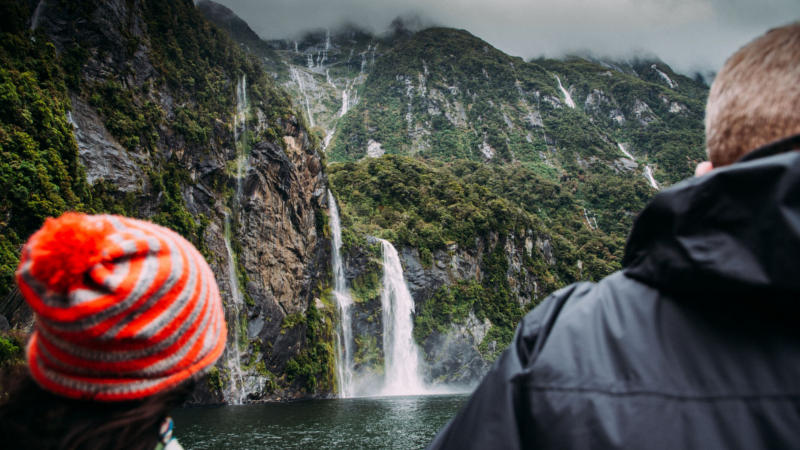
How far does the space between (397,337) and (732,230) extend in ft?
112

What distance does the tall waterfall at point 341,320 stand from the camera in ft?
96.6

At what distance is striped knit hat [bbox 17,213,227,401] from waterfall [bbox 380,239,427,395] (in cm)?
3263

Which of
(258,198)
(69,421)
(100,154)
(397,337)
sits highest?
(100,154)

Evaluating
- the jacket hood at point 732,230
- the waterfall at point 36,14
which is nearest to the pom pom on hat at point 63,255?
the jacket hood at point 732,230

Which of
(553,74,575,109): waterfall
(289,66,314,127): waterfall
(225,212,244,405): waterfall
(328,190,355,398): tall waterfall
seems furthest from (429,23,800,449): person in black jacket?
(553,74,575,109): waterfall

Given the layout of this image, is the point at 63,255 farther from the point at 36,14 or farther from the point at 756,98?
the point at 36,14

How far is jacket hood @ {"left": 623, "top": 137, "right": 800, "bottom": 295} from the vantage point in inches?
25.2

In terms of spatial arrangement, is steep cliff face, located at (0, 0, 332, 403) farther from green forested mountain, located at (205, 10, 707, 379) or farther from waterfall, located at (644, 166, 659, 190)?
waterfall, located at (644, 166, 659, 190)

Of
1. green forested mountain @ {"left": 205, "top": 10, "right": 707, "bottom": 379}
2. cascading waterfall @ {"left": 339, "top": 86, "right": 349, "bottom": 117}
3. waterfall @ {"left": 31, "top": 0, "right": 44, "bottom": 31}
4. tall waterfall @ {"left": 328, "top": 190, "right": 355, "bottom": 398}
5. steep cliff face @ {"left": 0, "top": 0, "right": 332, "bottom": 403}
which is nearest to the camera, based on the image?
waterfall @ {"left": 31, "top": 0, "right": 44, "bottom": 31}

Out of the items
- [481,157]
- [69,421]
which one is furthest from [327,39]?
[69,421]

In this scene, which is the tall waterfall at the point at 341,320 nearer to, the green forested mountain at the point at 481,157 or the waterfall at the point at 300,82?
the green forested mountain at the point at 481,157

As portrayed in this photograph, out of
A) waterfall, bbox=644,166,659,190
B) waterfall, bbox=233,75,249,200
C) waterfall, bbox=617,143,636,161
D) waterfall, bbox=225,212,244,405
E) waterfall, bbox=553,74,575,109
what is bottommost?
waterfall, bbox=225,212,244,405

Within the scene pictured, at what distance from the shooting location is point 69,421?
1.06m

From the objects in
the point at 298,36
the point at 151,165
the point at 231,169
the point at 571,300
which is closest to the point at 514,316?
the point at 231,169
